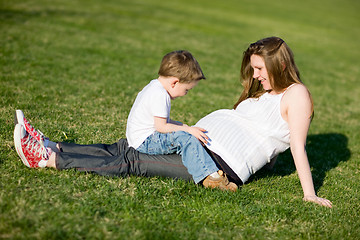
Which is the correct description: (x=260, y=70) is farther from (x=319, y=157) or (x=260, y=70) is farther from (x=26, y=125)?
(x=26, y=125)

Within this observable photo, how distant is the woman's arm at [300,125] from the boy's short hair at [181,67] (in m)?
1.07

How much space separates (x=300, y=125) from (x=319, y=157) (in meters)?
2.24

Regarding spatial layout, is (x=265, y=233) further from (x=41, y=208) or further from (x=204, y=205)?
(x=41, y=208)

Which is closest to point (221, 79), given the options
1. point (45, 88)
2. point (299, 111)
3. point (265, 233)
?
point (45, 88)

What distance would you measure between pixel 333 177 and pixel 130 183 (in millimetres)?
2854

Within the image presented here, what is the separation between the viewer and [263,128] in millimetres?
4000

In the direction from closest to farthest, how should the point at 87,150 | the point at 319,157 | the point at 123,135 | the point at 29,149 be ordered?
the point at 29,149 → the point at 87,150 → the point at 123,135 → the point at 319,157

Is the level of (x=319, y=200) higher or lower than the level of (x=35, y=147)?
lower

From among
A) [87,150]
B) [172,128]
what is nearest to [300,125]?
[172,128]

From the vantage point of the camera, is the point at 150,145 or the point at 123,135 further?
the point at 123,135

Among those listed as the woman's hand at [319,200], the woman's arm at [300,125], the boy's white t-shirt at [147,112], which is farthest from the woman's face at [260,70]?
the woman's hand at [319,200]

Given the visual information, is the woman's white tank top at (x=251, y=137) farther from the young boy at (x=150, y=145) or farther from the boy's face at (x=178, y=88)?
the boy's face at (x=178, y=88)

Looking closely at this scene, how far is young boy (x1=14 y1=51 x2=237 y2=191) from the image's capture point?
12.2ft

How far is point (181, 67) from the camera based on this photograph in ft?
12.8
